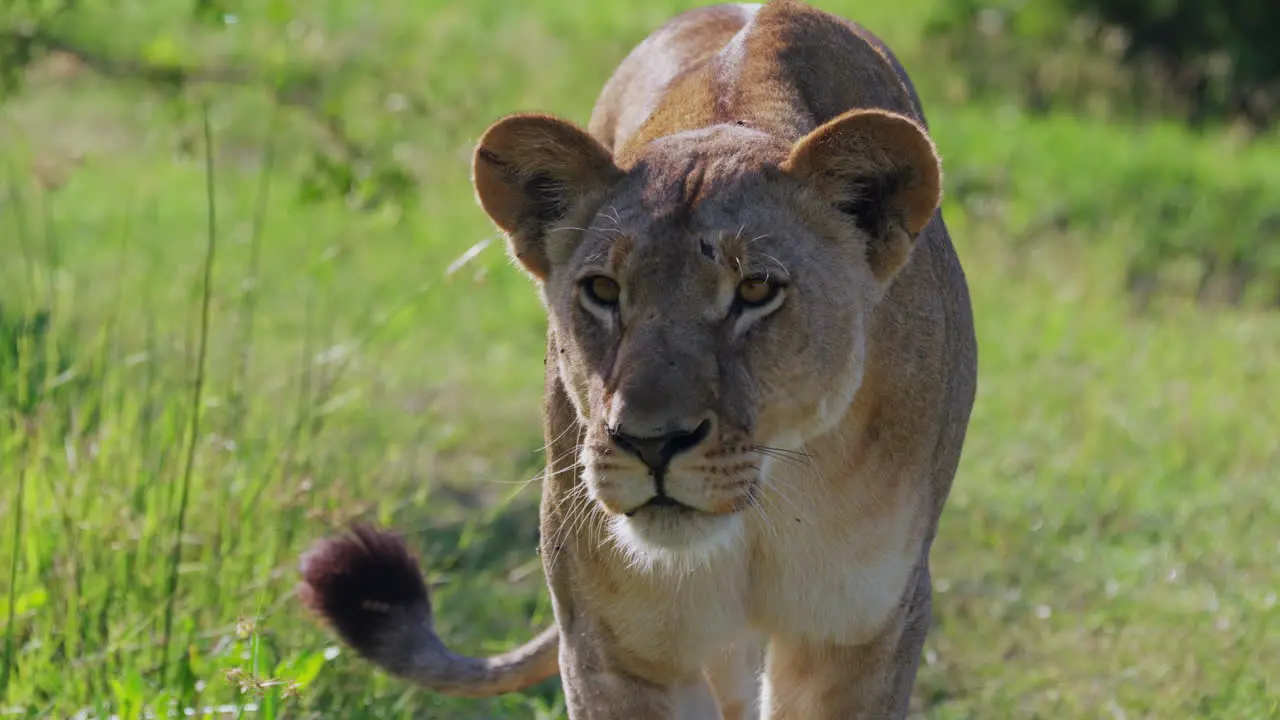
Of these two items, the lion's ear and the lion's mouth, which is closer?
the lion's mouth

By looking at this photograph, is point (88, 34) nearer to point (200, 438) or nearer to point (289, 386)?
point (289, 386)

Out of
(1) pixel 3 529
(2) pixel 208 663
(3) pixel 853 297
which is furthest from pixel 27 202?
(3) pixel 853 297

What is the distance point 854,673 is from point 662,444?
0.71 meters

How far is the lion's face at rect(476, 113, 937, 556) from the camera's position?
257cm

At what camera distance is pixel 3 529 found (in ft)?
12.8

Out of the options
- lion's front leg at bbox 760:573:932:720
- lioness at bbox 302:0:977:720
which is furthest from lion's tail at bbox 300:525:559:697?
lion's front leg at bbox 760:573:932:720

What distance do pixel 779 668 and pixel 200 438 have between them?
1916mm

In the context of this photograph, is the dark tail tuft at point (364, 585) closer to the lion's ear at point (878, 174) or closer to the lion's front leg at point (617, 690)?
the lion's front leg at point (617, 690)

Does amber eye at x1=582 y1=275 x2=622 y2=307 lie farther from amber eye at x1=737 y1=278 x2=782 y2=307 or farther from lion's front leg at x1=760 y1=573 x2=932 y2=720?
lion's front leg at x1=760 y1=573 x2=932 y2=720

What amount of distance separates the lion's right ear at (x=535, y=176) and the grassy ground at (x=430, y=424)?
29 centimetres

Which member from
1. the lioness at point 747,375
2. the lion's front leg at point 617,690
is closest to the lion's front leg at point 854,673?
the lioness at point 747,375

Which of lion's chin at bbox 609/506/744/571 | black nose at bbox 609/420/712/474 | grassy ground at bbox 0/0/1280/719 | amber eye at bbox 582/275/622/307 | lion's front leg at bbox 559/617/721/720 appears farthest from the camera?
grassy ground at bbox 0/0/1280/719

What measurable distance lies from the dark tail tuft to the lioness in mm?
586

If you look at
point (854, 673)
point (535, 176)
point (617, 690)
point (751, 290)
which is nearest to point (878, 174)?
point (751, 290)
